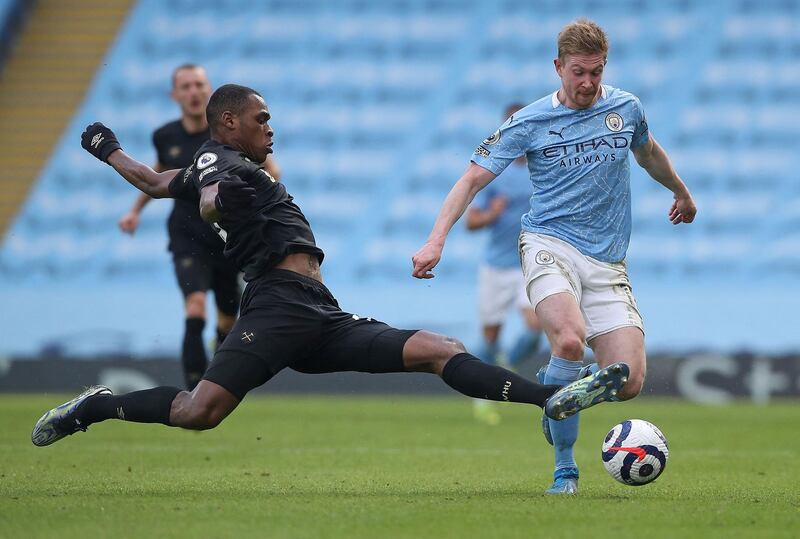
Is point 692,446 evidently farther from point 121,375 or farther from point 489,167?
point 121,375

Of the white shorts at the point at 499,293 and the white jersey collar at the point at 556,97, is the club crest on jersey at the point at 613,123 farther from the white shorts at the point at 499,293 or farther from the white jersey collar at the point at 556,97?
the white shorts at the point at 499,293

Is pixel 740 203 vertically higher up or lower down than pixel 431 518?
higher up

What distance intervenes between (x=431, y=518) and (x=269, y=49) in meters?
14.9

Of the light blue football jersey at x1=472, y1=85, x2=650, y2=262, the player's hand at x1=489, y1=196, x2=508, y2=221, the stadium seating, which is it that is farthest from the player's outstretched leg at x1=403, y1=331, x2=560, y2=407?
the stadium seating

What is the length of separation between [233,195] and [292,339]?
86 centimetres

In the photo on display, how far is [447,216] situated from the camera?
20.3 feet

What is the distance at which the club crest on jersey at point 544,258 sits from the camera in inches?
249

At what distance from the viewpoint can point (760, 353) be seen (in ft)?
47.5

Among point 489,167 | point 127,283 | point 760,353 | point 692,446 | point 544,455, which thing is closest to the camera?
point 489,167

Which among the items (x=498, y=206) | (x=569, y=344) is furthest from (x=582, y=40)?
(x=498, y=206)

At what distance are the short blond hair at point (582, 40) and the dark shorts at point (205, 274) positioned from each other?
11.9ft

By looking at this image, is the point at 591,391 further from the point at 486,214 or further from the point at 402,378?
the point at 402,378

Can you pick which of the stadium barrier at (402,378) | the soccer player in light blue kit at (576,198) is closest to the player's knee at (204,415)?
the soccer player in light blue kit at (576,198)

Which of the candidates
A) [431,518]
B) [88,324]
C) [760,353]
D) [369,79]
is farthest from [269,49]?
[431,518]
